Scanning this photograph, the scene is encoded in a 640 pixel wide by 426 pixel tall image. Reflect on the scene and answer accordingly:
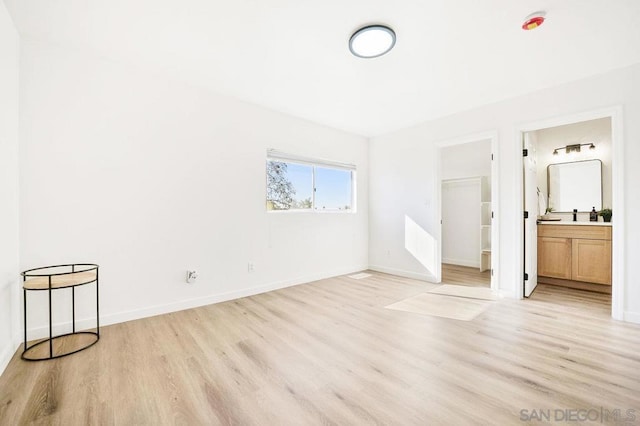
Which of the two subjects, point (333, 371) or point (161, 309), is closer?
point (333, 371)

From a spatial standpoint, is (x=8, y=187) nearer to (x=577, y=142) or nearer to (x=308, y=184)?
(x=308, y=184)

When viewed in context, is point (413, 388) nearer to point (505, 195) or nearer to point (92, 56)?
point (505, 195)

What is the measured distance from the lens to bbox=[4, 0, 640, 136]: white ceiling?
1913 millimetres

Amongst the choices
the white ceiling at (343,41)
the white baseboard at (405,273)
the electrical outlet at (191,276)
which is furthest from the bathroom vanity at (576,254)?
the electrical outlet at (191,276)

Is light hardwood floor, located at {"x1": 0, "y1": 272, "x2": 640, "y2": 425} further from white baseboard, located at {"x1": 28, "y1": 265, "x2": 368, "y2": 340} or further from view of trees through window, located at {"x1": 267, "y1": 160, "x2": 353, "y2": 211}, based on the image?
view of trees through window, located at {"x1": 267, "y1": 160, "x2": 353, "y2": 211}

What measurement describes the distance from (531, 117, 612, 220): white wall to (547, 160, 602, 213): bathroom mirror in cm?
6

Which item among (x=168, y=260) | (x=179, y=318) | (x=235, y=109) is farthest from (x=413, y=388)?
(x=235, y=109)

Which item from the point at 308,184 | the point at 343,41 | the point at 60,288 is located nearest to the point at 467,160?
the point at 308,184

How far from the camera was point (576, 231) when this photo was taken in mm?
3762

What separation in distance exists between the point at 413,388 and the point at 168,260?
256 centimetres

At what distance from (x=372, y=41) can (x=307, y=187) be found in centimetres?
234

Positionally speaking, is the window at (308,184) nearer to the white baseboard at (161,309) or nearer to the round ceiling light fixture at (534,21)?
the white baseboard at (161,309)

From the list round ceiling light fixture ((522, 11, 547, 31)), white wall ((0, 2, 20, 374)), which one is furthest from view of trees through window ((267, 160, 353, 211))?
round ceiling light fixture ((522, 11, 547, 31))

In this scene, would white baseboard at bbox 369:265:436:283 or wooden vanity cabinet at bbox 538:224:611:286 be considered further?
white baseboard at bbox 369:265:436:283
